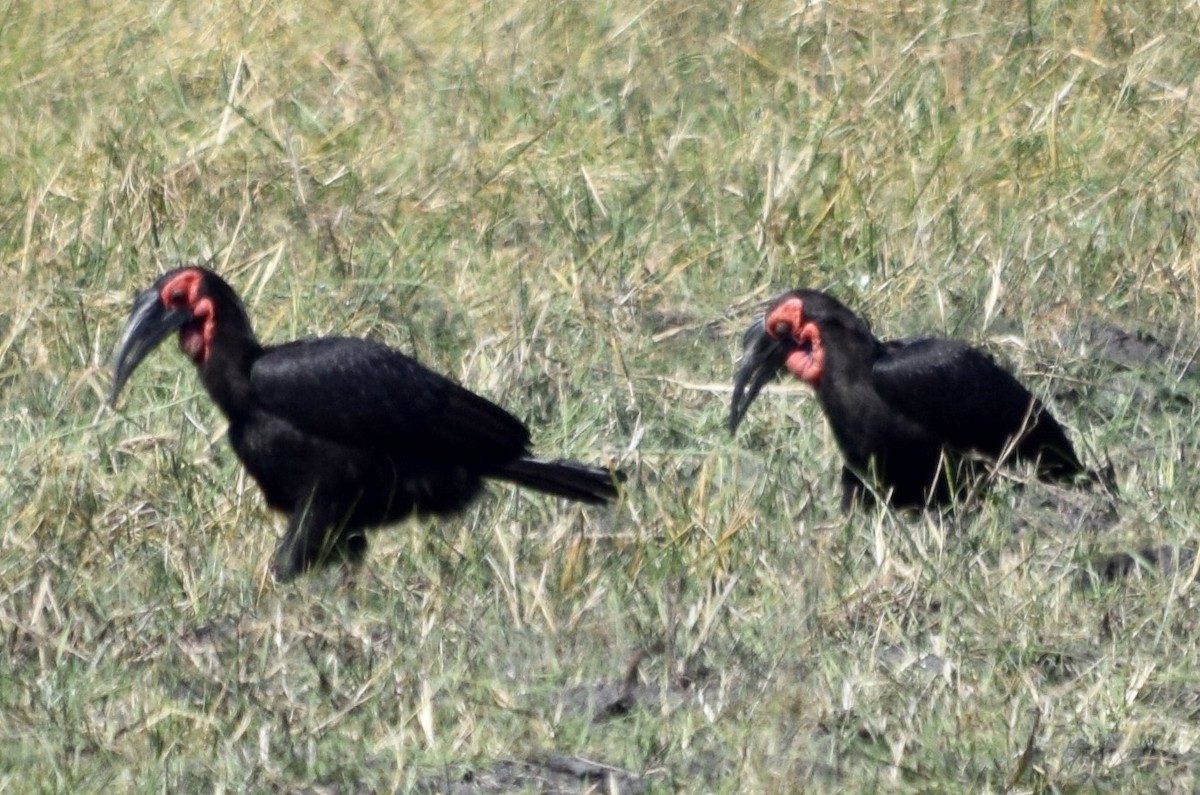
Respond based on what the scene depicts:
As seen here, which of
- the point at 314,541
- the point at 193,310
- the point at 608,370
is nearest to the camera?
the point at 314,541

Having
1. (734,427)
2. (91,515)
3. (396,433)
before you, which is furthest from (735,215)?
(91,515)

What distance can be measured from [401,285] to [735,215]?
3.32 ft

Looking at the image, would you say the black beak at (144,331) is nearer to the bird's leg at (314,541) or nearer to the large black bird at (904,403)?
the bird's leg at (314,541)

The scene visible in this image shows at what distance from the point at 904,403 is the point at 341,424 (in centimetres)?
127

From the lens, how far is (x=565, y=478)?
16.0ft

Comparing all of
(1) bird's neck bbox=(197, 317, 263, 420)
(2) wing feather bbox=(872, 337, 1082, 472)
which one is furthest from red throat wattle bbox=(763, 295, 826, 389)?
(1) bird's neck bbox=(197, 317, 263, 420)

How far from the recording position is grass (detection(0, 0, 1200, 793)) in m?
3.58

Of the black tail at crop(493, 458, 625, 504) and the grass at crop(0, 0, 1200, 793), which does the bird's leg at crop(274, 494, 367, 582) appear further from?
the black tail at crop(493, 458, 625, 504)

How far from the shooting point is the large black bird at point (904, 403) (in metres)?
5.04

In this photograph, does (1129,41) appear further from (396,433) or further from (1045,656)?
(1045,656)

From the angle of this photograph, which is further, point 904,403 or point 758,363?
point 758,363

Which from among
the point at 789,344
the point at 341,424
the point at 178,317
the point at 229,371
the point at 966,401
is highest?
the point at 178,317

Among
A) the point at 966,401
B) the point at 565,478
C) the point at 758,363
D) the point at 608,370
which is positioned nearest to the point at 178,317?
the point at 565,478

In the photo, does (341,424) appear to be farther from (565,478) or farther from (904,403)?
(904,403)
